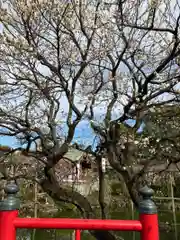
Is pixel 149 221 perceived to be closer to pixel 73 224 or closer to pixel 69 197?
pixel 73 224

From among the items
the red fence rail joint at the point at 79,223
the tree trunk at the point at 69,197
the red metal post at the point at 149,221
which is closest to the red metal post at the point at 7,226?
the red fence rail joint at the point at 79,223

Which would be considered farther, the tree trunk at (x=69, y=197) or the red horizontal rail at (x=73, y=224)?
the tree trunk at (x=69, y=197)

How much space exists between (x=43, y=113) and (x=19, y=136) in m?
0.72

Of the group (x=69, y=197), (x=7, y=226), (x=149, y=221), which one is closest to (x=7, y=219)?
(x=7, y=226)

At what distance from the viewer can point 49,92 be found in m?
4.94

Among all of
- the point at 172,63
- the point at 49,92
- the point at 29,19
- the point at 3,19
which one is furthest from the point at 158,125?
the point at 3,19

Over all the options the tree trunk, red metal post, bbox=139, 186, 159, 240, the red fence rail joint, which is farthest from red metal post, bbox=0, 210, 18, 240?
the tree trunk

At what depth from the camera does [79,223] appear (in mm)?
2008

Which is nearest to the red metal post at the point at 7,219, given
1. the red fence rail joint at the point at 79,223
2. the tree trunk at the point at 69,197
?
the red fence rail joint at the point at 79,223

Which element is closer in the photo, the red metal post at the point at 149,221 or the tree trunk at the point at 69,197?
the red metal post at the point at 149,221

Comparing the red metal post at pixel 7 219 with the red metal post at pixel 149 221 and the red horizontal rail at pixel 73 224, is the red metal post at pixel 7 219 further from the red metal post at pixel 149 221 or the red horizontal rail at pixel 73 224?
the red metal post at pixel 149 221

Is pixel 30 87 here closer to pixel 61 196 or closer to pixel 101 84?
pixel 101 84

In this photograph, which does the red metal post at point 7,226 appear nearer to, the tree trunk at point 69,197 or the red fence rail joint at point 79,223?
the red fence rail joint at point 79,223

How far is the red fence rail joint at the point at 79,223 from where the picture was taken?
1968mm
